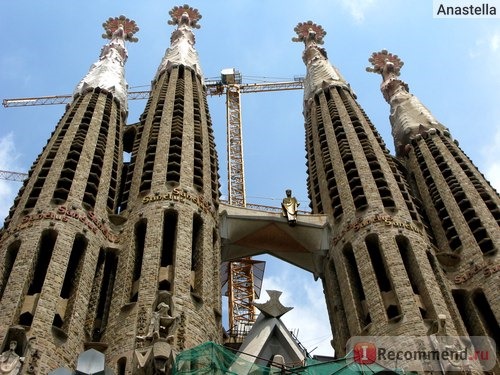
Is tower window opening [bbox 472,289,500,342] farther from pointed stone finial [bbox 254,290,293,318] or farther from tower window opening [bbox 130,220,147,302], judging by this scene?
tower window opening [bbox 130,220,147,302]

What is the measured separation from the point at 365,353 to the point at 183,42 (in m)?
29.0

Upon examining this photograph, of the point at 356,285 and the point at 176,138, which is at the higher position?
the point at 176,138

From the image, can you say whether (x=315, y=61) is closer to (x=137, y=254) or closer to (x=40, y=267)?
(x=137, y=254)

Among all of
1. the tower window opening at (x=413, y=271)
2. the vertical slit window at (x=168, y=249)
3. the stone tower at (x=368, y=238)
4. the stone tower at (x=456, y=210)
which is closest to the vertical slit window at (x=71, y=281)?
the vertical slit window at (x=168, y=249)

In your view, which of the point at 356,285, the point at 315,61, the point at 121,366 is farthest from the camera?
the point at 315,61

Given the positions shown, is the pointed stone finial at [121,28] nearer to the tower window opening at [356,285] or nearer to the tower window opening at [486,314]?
the tower window opening at [356,285]

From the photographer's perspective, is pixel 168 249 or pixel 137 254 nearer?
pixel 137 254

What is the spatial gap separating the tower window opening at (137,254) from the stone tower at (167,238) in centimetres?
3

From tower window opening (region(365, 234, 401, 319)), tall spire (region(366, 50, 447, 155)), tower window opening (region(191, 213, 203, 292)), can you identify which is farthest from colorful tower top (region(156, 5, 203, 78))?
tower window opening (region(365, 234, 401, 319))

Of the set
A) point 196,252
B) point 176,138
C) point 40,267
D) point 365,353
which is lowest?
point 365,353

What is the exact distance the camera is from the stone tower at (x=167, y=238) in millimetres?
25234

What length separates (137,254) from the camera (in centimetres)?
3033

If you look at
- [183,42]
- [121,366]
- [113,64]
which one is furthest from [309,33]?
[121,366]

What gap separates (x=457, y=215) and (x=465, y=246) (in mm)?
2201
